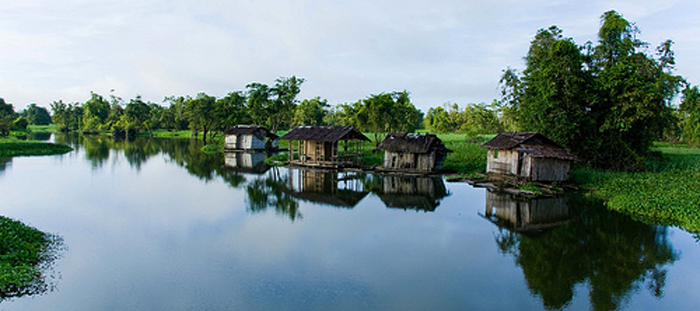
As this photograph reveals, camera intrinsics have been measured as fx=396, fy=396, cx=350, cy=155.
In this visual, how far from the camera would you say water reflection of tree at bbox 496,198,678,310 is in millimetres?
7895

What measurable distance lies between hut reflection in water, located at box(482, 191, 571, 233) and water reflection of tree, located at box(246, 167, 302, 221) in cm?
695

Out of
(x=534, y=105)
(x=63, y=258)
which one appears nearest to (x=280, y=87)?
(x=534, y=105)

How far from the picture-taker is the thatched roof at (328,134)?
2580 cm

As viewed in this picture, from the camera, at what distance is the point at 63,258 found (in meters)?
9.30

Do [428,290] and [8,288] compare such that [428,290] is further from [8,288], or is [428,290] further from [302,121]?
[302,121]

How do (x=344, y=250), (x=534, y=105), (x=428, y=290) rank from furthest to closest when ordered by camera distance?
(x=534, y=105)
(x=344, y=250)
(x=428, y=290)

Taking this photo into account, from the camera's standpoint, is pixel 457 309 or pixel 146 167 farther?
pixel 146 167

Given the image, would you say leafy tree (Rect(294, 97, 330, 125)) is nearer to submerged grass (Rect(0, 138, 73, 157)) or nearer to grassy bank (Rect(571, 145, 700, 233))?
submerged grass (Rect(0, 138, 73, 157))

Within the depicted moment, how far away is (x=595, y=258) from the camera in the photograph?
31.6 ft

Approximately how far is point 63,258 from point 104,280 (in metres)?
2.04

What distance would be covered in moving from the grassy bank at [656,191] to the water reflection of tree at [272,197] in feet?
38.9

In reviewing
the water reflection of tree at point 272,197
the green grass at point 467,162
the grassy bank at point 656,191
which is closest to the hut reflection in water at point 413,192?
the green grass at point 467,162

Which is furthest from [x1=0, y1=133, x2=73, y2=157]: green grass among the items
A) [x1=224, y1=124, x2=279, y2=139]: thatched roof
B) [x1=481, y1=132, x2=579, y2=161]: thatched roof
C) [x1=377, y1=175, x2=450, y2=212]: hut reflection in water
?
[x1=481, y1=132, x2=579, y2=161]: thatched roof

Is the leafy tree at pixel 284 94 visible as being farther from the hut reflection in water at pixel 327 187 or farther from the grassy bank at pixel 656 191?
the grassy bank at pixel 656 191
